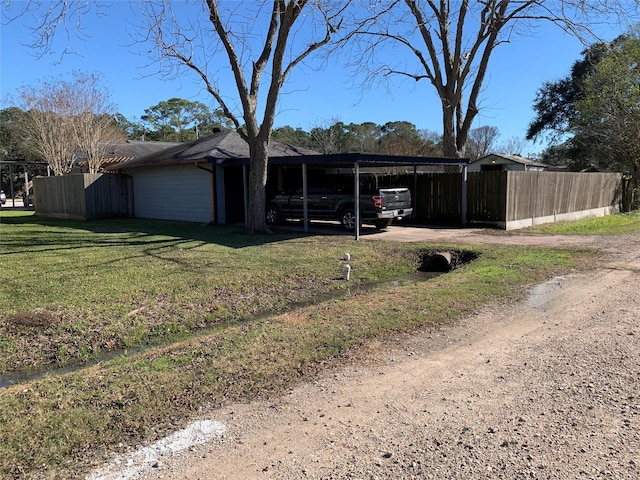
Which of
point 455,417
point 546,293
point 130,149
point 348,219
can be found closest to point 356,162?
point 348,219

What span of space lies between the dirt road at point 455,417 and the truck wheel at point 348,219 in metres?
10.2

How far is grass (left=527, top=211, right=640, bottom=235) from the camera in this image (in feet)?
50.2

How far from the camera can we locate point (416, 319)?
5.88m

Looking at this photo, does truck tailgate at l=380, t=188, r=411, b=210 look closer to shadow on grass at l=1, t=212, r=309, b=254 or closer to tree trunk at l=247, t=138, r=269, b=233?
shadow on grass at l=1, t=212, r=309, b=254

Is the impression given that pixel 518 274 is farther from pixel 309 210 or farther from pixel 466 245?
pixel 309 210

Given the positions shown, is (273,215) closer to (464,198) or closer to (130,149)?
(464,198)

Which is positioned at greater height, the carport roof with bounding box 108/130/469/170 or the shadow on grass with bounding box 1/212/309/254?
the carport roof with bounding box 108/130/469/170

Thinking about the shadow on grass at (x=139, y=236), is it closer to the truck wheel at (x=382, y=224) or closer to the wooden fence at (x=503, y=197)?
the truck wheel at (x=382, y=224)

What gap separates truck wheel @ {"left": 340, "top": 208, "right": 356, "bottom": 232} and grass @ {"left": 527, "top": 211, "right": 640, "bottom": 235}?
5.84 meters

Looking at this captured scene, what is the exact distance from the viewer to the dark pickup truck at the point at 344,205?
14898 mm

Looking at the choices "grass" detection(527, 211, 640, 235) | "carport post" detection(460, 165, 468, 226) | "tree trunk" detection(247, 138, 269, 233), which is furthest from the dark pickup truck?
"grass" detection(527, 211, 640, 235)

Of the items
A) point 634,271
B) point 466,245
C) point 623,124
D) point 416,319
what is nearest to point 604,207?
point 623,124

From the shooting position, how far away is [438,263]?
10539 millimetres

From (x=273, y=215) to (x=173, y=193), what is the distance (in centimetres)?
490
